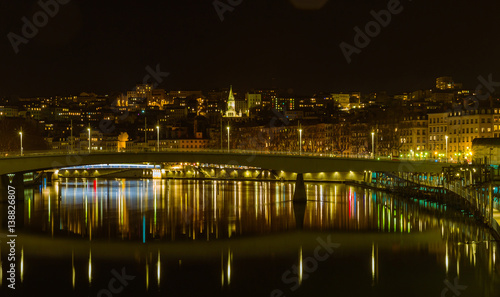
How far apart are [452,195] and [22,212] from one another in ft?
103

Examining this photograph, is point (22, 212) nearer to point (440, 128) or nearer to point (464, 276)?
point (464, 276)

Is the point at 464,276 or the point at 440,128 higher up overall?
the point at 440,128

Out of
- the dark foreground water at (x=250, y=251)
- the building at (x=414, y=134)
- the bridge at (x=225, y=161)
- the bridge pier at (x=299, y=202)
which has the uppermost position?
the building at (x=414, y=134)

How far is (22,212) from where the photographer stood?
52438 millimetres

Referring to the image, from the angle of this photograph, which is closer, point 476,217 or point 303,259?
point 303,259

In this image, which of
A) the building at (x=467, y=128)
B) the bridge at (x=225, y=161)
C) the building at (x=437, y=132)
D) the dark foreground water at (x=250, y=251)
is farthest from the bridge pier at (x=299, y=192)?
the building at (x=437, y=132)

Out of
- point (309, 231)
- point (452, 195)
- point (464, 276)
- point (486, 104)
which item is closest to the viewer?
point (464, 276)

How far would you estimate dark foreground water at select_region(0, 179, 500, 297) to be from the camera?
96.2ft

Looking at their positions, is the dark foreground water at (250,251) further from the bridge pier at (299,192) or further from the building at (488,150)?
the building at (488,150)

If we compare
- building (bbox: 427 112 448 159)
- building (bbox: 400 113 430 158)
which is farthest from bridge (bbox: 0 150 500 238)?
building (bbox: 400 113 430 158)

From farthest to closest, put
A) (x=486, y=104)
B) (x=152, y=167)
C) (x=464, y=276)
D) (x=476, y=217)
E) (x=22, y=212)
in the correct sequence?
(x=152, y=167) < (x=486, y=104) < (x=22, y=212) < (x=476, y=217) < (x=464, y=276)

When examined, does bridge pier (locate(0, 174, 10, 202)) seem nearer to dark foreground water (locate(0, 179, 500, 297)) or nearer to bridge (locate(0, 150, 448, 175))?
dark foreground water (locate(0, 179, 500, 297))

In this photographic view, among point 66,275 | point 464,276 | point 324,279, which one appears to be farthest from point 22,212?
point 464,276

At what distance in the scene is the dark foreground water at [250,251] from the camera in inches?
1155
